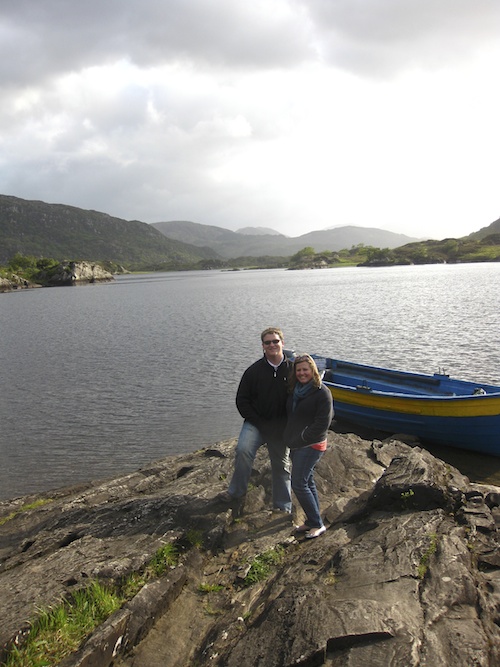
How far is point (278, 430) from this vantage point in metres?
8.25

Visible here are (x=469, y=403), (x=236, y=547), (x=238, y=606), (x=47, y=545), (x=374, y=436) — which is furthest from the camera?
(x=374, y=436)

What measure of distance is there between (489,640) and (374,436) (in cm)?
1434

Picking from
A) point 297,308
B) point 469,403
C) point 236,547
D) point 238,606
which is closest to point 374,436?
Answer: point 469,403

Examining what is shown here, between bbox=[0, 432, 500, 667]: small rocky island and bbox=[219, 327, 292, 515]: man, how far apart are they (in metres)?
1.00

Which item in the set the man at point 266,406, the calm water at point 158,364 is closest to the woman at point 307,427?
the man at point 266,406

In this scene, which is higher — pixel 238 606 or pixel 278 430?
pixel 278 430

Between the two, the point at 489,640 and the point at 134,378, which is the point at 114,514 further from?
the point at 134,378

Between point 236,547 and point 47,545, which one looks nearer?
point 236,547

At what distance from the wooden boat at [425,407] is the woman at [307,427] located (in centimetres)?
944

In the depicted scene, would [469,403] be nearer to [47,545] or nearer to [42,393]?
[47,545]

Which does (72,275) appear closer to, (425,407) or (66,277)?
(66,277)

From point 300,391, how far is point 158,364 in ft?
87.7

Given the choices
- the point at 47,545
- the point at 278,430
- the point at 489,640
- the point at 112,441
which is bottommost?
the point at 112,441

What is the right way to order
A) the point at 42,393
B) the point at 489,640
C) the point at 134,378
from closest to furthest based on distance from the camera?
the point at 489,640, the point at 42,393, the point at 134,378
